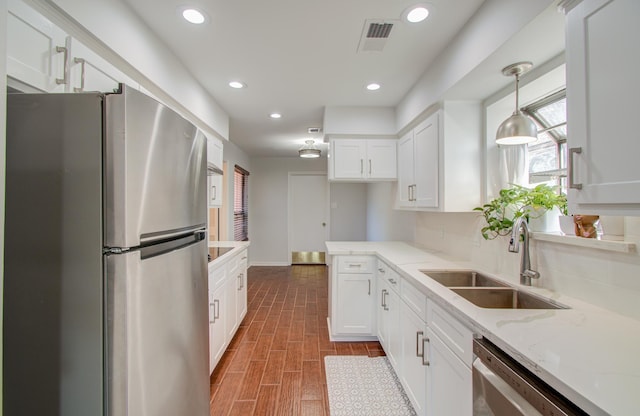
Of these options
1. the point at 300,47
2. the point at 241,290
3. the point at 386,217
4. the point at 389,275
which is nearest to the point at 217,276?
the point at 241,290

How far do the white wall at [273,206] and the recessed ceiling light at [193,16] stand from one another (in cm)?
473

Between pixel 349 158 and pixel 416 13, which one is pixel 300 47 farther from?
pixel 349 158

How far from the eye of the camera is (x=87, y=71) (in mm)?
1244

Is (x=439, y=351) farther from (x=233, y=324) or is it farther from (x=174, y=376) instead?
(x=233, y=324)

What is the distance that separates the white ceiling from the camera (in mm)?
1590

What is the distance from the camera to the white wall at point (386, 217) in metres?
3.48

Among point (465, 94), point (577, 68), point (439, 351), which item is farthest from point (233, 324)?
point (577, 68)

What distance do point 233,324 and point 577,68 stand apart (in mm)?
2970

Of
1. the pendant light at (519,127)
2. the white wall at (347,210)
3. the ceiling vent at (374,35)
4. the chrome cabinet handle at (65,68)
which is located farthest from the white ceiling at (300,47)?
the white wall at (347,210)

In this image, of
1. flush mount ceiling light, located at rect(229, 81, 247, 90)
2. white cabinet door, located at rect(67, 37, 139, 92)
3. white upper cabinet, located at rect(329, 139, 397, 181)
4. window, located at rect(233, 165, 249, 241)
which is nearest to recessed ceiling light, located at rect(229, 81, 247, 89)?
flush mount ceiling light, located at rect(229, 81, 247, 90)

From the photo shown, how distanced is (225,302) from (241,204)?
12.0ft

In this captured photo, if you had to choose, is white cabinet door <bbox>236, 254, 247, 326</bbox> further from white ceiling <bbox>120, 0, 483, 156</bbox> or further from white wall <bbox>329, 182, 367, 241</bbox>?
white wall <bbox>329, 182, 367, 241</bbox>

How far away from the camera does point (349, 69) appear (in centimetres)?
230

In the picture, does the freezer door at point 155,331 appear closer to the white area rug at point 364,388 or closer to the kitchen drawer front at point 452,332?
the white area rug at point 364,388
